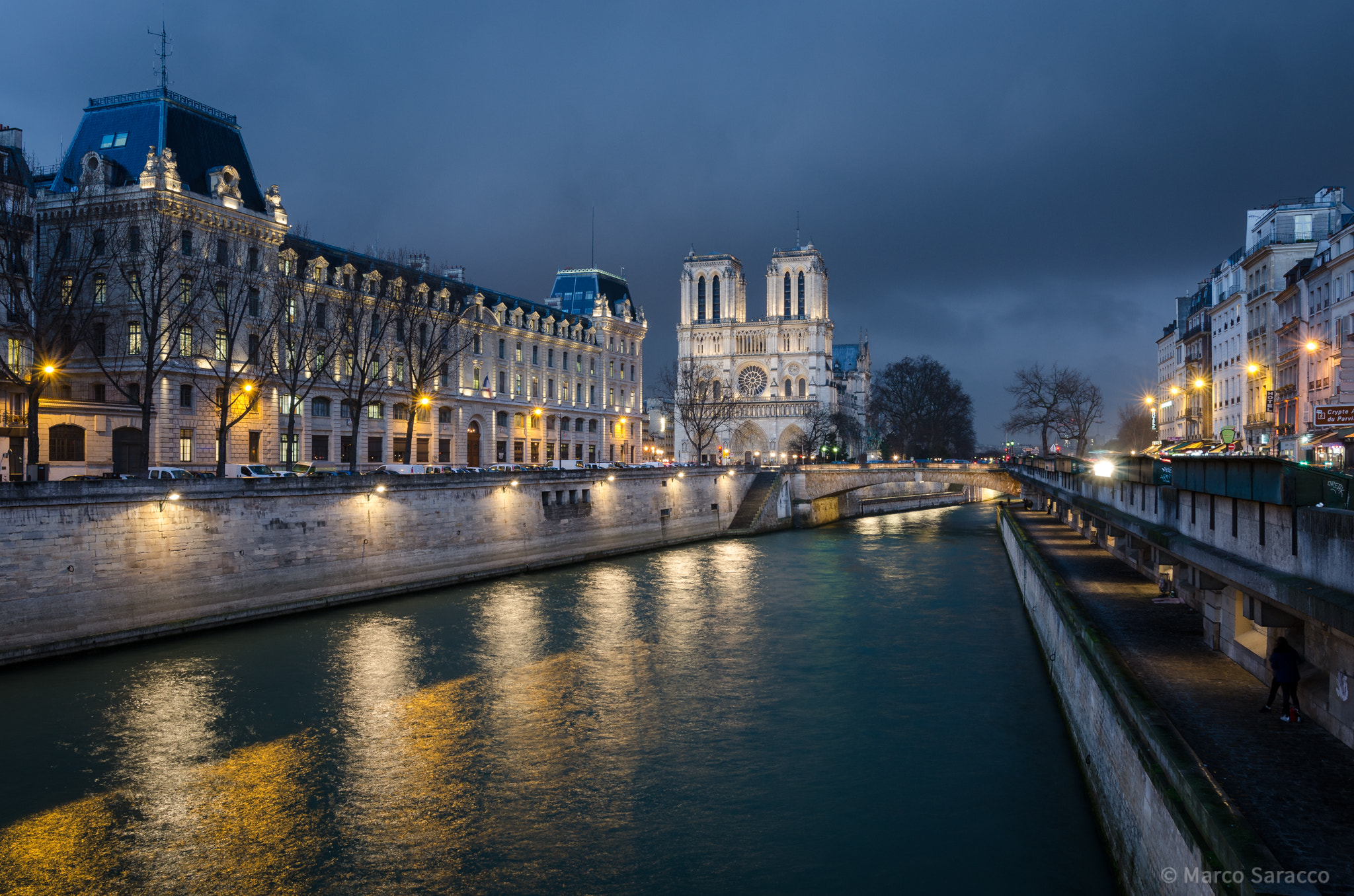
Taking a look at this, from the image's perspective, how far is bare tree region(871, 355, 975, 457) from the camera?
113688 millimetres

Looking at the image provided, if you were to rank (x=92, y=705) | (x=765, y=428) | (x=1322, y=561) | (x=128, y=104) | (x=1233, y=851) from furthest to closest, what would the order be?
1. (x=765, y=428)
2. (x=128, y=104)
3. (x=92, y=705)
4. (x=1322, y=561)
5. (x=1233, y=851)

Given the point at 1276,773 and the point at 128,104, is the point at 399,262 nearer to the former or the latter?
the point at 128,104

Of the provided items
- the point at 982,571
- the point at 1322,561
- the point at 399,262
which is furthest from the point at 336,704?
the point at 399,262

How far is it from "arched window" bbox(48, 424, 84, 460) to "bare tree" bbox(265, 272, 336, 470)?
8.62 m

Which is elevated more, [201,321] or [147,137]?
[147,137]

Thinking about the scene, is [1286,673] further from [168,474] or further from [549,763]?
[168,474]

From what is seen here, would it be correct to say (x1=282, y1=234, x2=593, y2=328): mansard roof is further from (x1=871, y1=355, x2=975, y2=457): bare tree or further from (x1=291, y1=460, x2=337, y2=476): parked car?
(x1=871, y1=355, x2=975, y2=457): bare tree

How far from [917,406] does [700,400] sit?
3319 centimetres

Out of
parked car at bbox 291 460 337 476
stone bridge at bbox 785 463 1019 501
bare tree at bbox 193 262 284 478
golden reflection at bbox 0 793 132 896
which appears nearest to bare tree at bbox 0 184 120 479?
bare tree at bbox 193 262 284 478

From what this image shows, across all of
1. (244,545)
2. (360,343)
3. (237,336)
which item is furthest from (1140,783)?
(360,343)

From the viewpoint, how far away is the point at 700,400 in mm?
95500

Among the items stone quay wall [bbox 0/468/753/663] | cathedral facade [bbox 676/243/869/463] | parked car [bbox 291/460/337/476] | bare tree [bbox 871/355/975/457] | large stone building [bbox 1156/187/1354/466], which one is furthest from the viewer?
cathedral facade [bbox 676/243/869/463]

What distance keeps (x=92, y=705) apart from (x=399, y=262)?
1774 inches

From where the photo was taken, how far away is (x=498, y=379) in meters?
72.1
